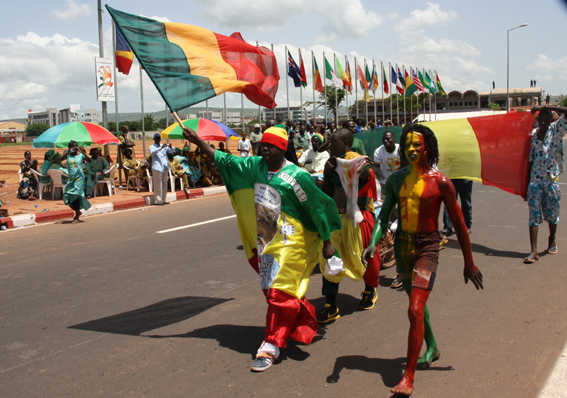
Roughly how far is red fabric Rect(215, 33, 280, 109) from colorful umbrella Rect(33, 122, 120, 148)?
893 cm

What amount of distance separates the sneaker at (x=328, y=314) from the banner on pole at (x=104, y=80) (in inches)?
463

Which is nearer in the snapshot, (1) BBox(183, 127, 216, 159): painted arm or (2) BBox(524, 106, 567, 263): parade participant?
(1) BBox(183, 127, 216, 159): painted arm

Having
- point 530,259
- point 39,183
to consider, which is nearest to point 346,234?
point 530,259

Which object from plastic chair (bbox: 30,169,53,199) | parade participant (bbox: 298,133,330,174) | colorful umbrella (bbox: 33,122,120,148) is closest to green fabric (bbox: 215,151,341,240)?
parade participant (bbox: 298,133,330,174)

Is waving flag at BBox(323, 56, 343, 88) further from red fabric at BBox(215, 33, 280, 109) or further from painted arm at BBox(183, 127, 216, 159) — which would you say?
painted arm at BBox(183, 127, 216, 159)

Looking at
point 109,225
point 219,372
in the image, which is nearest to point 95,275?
point 219,372

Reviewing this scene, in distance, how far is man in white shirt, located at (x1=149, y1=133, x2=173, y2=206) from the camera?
1298 cm

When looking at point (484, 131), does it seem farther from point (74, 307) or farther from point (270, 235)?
point (74, 307)

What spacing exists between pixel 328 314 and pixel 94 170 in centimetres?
1121

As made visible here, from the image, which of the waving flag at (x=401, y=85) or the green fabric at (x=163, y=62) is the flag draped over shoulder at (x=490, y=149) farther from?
the waving flag at (x=401, y=85)

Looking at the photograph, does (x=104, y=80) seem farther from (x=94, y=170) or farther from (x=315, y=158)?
(x=315, y=158)

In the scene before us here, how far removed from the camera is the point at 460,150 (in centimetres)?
749

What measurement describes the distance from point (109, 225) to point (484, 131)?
6.93m

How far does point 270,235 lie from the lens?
4.02 meters
